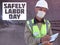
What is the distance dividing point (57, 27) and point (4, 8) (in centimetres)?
95

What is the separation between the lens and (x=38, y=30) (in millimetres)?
3299

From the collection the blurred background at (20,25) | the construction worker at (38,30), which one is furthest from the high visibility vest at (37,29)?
the blurred background at (20,25)

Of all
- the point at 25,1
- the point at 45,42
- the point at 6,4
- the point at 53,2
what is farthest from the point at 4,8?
the point at 45,42

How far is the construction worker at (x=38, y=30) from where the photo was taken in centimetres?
319

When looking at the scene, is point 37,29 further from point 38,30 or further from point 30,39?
point 30,39

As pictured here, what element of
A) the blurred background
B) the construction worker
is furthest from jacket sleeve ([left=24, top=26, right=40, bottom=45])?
the blurred background

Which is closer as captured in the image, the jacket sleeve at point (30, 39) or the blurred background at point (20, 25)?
the jacket sleeve at point (30, 39)

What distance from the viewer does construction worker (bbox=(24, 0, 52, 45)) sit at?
3186mm

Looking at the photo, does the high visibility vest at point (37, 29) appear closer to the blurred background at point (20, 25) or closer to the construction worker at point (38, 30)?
the construction worker at point (38, 30)

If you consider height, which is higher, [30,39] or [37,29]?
[37,29]

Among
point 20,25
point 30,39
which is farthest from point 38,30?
point 20,25

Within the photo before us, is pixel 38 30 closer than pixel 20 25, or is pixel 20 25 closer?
pixel 38 30

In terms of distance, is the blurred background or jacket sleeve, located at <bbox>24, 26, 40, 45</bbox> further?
the blurred background

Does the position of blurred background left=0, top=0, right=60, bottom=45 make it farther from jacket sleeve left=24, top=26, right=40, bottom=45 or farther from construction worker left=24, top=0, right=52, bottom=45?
jacket sleeve left=24, top=26, right=40, bottom=45
